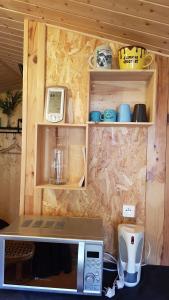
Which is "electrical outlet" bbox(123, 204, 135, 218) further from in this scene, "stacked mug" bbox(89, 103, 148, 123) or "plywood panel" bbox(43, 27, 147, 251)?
"stacked mug" bbox(89, 103, 148, 123)

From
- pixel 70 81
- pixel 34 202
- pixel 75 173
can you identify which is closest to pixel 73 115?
pixel 70 81

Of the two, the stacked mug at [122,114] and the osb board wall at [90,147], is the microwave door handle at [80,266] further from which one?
the stacked mug at [122,114]

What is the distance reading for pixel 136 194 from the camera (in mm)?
1475

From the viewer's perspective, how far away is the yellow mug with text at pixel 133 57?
49.2 inches

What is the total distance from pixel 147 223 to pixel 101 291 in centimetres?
49

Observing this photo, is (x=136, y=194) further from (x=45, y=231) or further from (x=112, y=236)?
(x=45, y=231)

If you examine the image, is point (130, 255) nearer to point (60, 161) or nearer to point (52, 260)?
point (52, 260)

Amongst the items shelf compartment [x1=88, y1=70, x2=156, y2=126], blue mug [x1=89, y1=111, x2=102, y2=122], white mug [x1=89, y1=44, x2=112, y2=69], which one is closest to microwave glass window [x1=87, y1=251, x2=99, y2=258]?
blue mug [x1=89, y1=111, x2=102, y2=122]

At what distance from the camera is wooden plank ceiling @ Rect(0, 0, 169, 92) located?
1.09 meters

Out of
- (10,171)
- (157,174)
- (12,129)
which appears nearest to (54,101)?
(157,174)

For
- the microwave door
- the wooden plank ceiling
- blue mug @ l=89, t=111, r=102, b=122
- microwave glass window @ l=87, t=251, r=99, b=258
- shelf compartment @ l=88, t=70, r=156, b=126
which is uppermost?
the wooden plank ceiling

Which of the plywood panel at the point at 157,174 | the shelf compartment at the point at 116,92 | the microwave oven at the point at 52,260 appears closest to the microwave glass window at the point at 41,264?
the microwave oven at the point at 52,260

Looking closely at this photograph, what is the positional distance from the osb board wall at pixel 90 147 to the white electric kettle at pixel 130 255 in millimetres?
201

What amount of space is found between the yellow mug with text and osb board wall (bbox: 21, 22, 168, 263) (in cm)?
26
